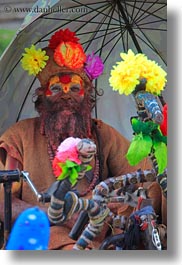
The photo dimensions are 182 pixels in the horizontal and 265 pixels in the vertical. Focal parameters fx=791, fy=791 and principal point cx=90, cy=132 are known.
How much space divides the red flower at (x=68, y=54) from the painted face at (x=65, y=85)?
91 millimetres

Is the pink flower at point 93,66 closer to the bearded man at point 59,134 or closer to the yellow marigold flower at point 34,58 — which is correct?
the bearded man at point 59,134

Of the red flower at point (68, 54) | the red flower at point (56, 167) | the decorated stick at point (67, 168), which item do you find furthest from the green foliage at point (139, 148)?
the red flower at point (68, 54)

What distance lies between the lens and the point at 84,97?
205 inches

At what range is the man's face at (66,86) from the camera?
5.18m

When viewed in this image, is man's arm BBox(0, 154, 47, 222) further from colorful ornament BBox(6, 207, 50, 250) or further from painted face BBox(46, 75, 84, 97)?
painted face BBox(46, 75, 84, 97)

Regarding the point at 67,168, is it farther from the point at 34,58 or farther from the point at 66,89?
the point at 34,58

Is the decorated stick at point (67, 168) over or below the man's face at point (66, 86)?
below

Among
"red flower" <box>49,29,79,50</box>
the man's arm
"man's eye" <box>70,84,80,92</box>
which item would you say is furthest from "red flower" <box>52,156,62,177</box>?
"red flower" <box>49,29,79,50</box>

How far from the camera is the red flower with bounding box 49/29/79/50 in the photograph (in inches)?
203

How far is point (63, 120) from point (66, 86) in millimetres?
223

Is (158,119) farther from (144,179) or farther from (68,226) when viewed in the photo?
(68,226)

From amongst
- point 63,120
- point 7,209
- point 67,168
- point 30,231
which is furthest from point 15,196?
point 63,120

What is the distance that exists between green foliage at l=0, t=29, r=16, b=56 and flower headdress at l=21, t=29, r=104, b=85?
0.46 ft

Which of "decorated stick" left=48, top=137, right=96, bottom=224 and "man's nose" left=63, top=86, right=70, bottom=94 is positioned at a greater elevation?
"man's nose" left=63, top=86, right=70, bottom=94
